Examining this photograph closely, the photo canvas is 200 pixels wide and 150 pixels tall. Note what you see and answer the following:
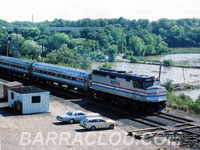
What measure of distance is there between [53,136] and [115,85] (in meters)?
11.7

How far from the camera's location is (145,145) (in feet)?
71.3

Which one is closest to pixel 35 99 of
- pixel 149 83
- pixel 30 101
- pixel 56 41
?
pixel 30 101

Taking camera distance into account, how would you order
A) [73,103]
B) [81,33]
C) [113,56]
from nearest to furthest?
[73,103] → [113,56] → [81,33]

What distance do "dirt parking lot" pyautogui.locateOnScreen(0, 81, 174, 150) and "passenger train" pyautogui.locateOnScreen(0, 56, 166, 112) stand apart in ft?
14.3

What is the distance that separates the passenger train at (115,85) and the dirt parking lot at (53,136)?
14.3ft

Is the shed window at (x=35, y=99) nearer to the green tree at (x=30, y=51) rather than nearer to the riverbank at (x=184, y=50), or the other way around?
the green tree at (x=30, y=51)

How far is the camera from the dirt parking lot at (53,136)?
21344 mm

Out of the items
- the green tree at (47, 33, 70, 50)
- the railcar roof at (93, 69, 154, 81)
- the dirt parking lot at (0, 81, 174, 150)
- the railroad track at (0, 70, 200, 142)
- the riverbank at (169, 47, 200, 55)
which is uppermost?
the green tree at (47, 33, 70, 50)

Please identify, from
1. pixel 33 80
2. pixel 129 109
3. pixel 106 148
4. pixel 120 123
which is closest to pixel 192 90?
pixel 33 80

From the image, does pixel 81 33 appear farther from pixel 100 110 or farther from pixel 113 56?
pixel 100 110

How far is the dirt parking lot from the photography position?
70.0 ft

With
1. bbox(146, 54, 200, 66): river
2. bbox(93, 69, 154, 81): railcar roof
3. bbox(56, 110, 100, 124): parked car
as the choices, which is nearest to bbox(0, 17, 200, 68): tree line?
bbox(146, 54, 200, 66): river

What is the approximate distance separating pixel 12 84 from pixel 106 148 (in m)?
19.6

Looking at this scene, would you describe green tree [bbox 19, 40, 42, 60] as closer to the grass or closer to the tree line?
the tree line
